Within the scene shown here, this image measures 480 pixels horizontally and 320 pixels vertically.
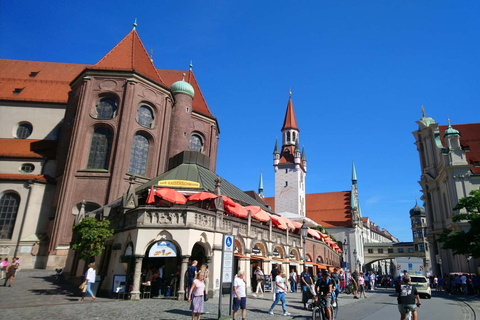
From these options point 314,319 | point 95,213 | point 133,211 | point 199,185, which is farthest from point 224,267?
point 95,213

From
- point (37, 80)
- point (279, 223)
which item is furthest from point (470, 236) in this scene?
point (37, 80)

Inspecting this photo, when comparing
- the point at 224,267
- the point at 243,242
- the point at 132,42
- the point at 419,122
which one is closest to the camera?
the point at 224,267

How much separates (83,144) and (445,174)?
4249 cm

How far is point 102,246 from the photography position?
17.2m

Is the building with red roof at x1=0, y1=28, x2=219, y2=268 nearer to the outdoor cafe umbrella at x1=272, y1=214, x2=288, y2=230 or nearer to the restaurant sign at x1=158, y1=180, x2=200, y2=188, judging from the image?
the restaurant sign at x1=158, y1=180, x2=200, y2=188

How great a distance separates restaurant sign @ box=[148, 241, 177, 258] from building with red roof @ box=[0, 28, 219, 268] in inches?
497

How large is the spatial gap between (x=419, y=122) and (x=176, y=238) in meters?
51.9

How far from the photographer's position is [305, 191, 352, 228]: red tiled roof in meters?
81.0

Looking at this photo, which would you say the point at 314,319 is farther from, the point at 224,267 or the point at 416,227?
the point at 416,227

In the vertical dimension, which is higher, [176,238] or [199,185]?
[199,185]

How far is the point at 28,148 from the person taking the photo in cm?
3578

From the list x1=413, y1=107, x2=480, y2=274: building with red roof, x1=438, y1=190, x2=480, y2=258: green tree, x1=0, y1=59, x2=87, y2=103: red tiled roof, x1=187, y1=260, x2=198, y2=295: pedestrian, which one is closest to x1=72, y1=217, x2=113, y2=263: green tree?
x1=187, y1=260, x2=198, y2=295: pedestrian

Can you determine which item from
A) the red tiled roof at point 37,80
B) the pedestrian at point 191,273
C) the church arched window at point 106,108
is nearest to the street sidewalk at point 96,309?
the pedestrian at point 191,273

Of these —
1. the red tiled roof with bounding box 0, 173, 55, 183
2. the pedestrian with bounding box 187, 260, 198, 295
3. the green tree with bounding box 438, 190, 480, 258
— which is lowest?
the pedestrian with bounding box 187, 260, 198, 295
